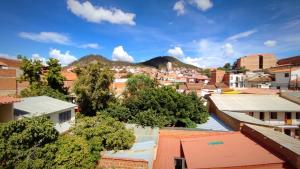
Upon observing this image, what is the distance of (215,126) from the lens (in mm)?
21922

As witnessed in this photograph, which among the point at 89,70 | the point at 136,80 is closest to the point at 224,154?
the point at 89,70

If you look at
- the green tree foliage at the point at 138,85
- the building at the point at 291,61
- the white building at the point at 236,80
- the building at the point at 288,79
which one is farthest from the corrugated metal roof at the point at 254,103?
the building at the point at 291,61

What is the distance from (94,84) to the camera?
1055 inches

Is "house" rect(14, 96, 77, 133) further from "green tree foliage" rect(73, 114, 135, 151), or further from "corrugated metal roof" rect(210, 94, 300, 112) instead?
"corrugated metal roof" rect(210, 94, 300, 112)

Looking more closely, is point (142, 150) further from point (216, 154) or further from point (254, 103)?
point (254, 103)

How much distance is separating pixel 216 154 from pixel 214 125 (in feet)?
32.6

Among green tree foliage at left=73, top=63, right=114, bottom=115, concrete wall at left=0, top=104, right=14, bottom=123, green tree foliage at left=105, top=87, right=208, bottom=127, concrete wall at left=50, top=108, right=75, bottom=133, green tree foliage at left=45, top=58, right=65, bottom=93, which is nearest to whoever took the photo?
concrete wall at left=0, top=104, right=14, bottom=123

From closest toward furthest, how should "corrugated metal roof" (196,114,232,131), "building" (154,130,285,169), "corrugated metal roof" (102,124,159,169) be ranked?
"building" (154,130,285,169) → "corrugated metal roof" (102,124,159,169) → "corrugated metal roof" (196,114,232,131)

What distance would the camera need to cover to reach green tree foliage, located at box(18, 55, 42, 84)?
100ft

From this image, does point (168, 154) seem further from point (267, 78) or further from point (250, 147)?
point (267, 78)

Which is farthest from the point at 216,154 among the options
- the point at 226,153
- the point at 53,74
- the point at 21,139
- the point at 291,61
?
the point at 291,61

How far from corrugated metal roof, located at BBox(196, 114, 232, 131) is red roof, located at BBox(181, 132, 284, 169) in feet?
13.0

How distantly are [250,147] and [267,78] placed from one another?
145ft

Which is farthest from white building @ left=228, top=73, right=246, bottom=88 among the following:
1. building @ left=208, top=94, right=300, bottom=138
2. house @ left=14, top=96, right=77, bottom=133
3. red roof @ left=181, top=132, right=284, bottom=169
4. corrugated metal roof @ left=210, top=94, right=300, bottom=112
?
house @ left=14, top=96, right=77, bottom=133
